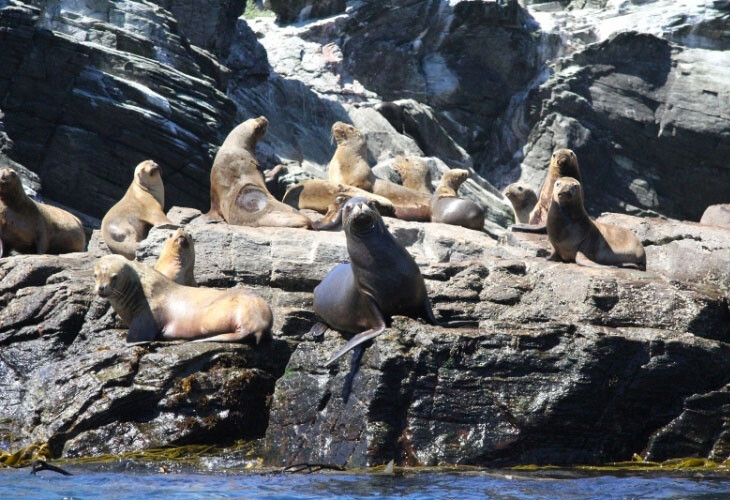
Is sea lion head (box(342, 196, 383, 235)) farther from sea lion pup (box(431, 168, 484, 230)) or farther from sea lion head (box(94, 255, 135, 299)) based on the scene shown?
sea lion pup (box(431, 168, 484, 230))

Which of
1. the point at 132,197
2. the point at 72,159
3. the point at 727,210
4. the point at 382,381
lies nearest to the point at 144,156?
the point at 72,159

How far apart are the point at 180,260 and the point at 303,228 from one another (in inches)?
96.3

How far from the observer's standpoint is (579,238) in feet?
34.9

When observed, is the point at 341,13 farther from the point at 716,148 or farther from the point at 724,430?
the point at 724,430

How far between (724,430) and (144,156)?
1415 centimetres

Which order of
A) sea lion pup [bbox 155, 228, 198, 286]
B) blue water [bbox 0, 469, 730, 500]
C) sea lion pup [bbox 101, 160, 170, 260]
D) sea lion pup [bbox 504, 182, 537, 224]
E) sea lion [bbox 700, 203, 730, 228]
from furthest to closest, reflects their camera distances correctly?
sea lion pup [bbox 504, 182, 537, 224]
sea lion [bbox 700, 203, 730, 228]
sea lion pup [bbox 101, 160, 170, 260]
sea lion pup [bbox 155, 228, 198, 286]
blue water [bbox 0, 469, 730, 500]

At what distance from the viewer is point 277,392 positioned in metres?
7.97

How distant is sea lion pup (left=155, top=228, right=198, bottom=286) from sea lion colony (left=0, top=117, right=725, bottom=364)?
0.03 ft

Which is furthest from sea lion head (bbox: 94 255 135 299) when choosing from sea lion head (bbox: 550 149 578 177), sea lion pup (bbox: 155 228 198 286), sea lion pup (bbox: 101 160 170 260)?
sea lion head (bbox: 550 149 578 177)

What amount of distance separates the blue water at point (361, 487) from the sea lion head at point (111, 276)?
7.25 feet

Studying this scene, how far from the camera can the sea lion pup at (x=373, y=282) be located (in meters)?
8.23

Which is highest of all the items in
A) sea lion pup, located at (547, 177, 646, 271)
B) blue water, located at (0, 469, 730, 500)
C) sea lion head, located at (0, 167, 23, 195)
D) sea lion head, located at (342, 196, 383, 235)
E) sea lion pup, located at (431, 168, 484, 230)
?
sea lion head, located at (342, 196, 383, 235)

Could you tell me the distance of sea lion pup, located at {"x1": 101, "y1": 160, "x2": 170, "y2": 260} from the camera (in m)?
13.1

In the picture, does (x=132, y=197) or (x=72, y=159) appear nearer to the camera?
(x=132, y=197)
